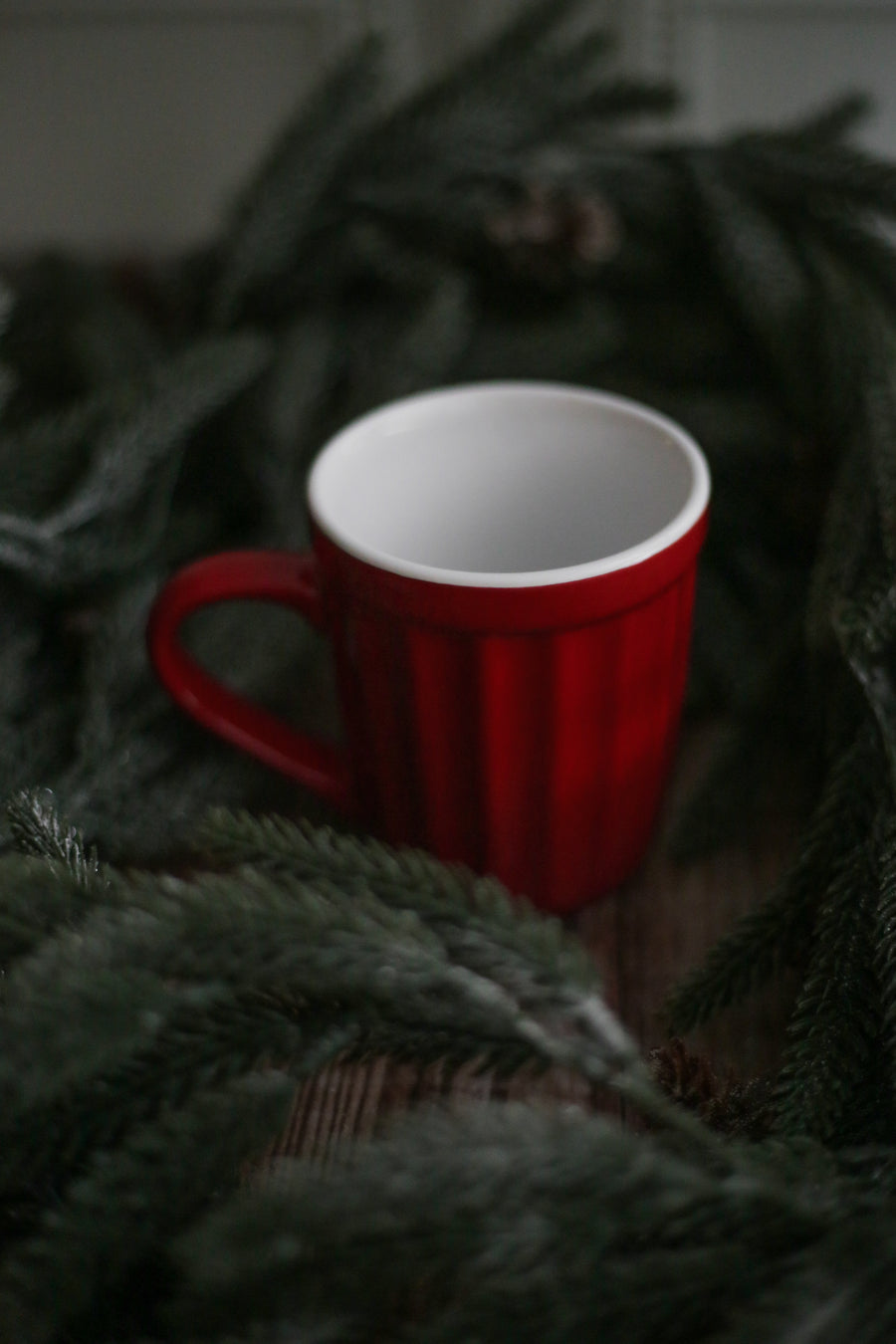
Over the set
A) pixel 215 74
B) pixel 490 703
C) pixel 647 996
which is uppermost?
pixel 215 74

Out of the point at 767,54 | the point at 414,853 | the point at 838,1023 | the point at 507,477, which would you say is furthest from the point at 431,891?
the point at 767,54

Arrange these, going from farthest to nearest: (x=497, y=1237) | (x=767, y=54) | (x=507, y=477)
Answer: (x=767, y=54) < (x=507, y=477) < (x=497, y=1237)

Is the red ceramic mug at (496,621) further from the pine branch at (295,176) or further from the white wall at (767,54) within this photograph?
the white wall at (767,54)

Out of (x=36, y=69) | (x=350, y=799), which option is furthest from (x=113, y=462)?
(x=36, y=69)

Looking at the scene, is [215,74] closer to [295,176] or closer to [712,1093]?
[295,176]

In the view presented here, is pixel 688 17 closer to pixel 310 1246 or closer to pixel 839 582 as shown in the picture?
pixel 839 582

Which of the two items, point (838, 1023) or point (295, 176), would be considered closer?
point (838, 1023)
